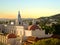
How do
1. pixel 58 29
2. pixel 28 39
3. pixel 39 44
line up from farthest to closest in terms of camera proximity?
pixel 58 29
pixel 28 39
pixel 39 44

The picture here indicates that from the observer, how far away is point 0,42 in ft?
99.7

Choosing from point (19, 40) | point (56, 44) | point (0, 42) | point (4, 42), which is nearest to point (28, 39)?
point (19, 40)

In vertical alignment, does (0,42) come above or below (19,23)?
below

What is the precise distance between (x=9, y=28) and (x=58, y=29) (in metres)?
8.20

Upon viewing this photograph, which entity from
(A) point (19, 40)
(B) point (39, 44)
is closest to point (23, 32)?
(A) point (19, 40)

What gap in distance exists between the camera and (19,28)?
109ft

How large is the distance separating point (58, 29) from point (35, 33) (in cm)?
829

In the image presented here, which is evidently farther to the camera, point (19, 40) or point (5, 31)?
point (5, 31)

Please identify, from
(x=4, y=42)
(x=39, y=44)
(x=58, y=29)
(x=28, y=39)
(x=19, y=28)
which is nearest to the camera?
(x=39, y=44)

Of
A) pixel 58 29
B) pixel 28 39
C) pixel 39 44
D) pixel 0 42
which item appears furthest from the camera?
pixel 58 29

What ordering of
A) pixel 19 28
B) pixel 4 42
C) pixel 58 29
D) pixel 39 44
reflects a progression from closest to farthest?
pixel 39 44 → pixel 4 42 → pixel 19 28 → pixel 58 29

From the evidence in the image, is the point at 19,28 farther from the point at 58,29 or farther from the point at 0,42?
the point at 58,29

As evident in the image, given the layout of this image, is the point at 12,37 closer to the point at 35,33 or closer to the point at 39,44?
the point at 35,33

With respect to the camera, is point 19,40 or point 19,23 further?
point 19,23
